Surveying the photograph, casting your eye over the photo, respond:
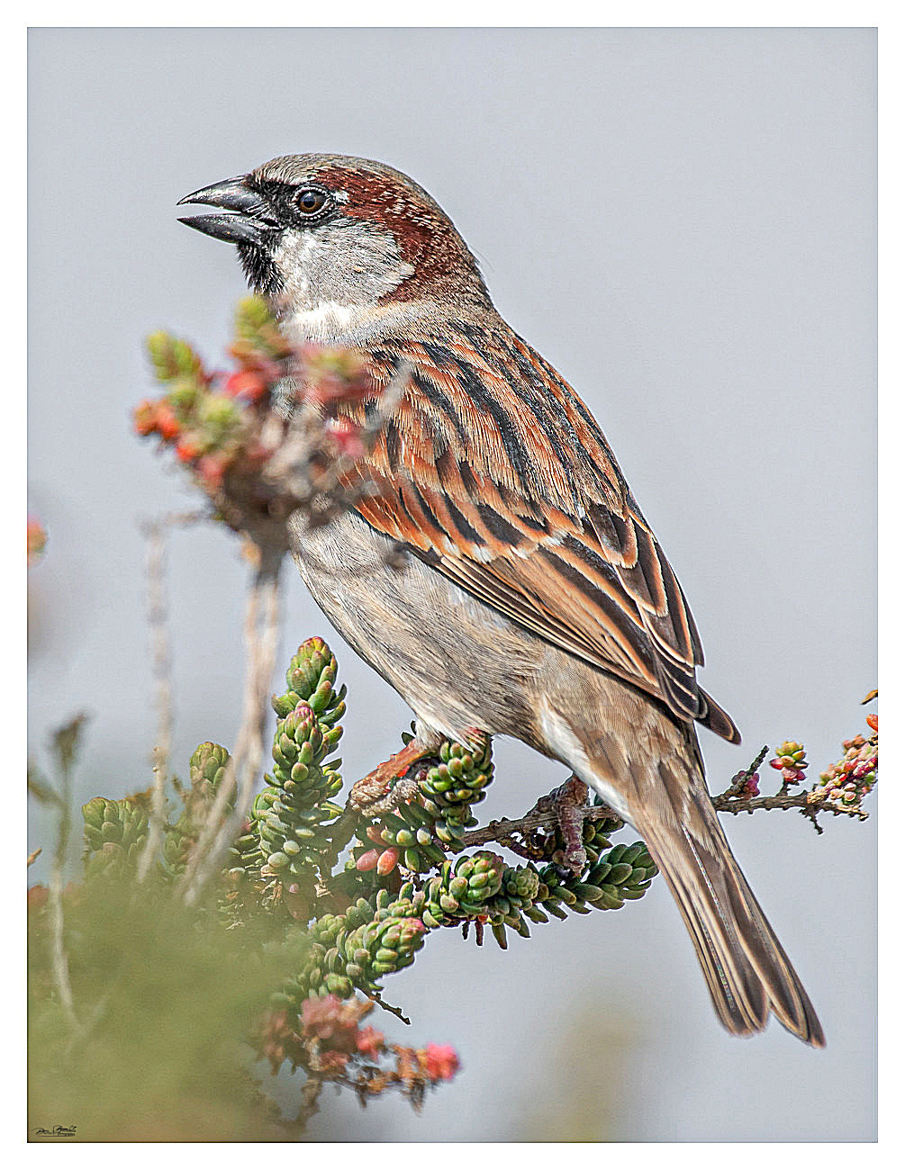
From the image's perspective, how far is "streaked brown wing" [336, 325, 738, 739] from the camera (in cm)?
282

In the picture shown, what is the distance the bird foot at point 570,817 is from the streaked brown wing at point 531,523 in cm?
33

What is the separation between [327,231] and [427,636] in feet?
4.44

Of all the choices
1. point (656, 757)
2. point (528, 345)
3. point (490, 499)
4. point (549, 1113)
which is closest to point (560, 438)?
point (490, 499)

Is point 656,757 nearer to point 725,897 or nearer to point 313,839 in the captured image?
point 725,897

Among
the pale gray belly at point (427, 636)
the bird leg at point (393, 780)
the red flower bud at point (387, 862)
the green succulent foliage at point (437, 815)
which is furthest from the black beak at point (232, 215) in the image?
the red flower bud at point (387, 862)

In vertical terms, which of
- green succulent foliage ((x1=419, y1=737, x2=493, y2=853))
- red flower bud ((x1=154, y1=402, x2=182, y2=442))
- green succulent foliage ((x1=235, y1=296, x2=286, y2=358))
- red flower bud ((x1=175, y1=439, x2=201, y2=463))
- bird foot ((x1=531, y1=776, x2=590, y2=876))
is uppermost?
bird foot ((x1=531, y1=776, x2=590, y2=876))

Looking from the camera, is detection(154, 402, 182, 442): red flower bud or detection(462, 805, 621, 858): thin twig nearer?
detection(154, 402, 182, 442): red flower bud

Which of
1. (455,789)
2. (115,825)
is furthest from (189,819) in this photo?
(455,789)

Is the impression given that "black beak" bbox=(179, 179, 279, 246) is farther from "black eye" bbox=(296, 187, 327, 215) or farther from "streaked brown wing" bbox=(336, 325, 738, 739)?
"streaked brown wing" bbox=(336, 325, 738, 739)

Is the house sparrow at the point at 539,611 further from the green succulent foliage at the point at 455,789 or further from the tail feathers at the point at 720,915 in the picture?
the green succulent foliage at the point at 455,789

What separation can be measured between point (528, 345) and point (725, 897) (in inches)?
70.3

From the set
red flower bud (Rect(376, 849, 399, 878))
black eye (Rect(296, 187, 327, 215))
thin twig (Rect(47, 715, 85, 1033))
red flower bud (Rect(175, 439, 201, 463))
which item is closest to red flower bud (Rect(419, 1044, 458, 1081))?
red flower bud (Rect(376, 849, 399, 878))

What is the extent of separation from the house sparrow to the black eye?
496 mm

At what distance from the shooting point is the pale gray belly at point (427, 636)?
9.39 ft
